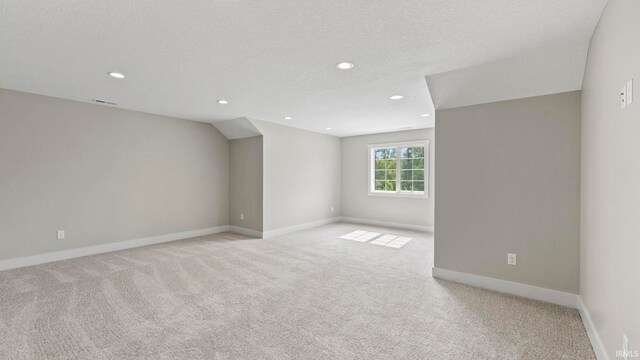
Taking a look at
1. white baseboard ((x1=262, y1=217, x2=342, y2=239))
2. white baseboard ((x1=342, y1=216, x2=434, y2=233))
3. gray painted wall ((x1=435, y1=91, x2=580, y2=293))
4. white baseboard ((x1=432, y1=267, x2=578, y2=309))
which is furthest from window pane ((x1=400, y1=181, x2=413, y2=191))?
white baseboard ((x1=432, y1=267, x2=578, y2=309))

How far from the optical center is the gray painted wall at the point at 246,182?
5648 mm

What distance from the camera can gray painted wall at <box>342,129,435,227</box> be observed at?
6.24 metres

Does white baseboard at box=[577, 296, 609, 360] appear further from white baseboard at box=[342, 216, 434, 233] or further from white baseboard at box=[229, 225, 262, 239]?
white baseboard at box=[229, 225, 262, 239]

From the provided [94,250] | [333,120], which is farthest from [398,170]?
[94,250]

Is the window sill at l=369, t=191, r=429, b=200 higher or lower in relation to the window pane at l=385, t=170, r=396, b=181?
lower

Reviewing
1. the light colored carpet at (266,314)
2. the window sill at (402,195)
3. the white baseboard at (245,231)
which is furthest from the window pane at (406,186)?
the white baseboard at (245,231)

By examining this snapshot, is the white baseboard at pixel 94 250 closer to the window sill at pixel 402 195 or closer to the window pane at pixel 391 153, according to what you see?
the window sill at pixel 402 195

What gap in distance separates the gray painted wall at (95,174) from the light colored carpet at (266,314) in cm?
64

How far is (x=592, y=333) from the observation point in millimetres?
2049

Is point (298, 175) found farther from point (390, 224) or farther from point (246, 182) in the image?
point (390, 224)

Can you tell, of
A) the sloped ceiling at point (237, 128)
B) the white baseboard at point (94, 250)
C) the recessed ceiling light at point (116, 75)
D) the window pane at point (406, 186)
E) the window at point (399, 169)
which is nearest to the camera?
the recessed ceiling light at point (116, 75)

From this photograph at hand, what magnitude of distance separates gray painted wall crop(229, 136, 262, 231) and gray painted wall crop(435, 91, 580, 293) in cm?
349

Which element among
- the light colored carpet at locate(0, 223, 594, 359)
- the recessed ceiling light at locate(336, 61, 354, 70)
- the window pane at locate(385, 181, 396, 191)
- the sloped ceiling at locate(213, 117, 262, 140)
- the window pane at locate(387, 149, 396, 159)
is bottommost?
the light colored carpet at locate(0, 223, 594, 359)

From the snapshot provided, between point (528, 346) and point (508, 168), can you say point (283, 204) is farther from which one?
point (528, 346)
